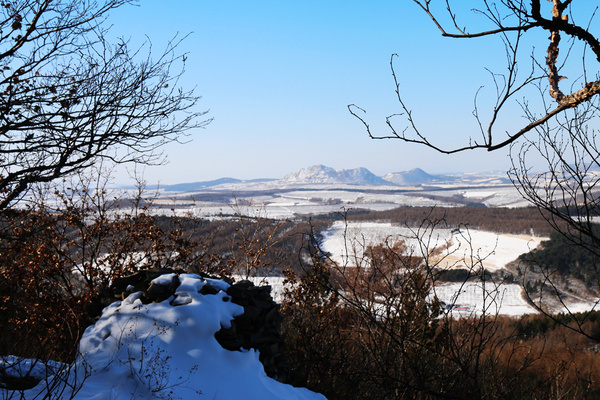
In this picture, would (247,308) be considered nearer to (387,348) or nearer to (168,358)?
(168,358)

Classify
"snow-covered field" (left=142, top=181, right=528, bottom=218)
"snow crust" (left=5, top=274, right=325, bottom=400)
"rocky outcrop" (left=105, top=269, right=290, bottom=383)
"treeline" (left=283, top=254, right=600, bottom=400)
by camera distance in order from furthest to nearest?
"snow-covered field" (left=142, top=181, right=528, bottom=218) → "rocky outcrop" (left=105, top=269, right=290, bottom=383) → "treeline" (left=283, top=254, right=600, bottom=400) → "snow crust" (left=5, top=274, right=325, bottom=400)

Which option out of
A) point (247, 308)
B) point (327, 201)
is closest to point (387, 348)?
point (247, 308)

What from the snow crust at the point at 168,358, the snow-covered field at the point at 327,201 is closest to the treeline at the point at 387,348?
the snow crust at the point at 168,358

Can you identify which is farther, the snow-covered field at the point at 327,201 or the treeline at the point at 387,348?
the snow-covered field at the point at 327,201

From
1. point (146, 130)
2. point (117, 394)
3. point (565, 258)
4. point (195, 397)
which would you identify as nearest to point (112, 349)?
point (117, 394)

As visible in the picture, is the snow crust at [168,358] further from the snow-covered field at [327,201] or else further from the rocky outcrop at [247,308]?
the snow-covered field at [327,201]

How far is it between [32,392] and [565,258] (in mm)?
50742

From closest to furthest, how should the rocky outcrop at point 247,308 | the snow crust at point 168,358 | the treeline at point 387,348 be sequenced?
1. the snow crust at point 168,358
2. the treeline at point 387,348
3. the rocky outcrop at point 247,308

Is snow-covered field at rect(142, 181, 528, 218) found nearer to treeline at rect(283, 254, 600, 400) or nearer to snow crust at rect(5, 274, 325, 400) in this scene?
treeline at rect(283, 254, 600, 400)

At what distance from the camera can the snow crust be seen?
11.1 feet

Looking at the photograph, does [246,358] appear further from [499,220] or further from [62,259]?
[499,220]

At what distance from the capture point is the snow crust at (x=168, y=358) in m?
3.38

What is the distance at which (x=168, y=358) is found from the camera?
367 cm

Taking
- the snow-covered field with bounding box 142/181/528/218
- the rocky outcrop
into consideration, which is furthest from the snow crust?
the snow-covered field with bounding box 142/181/528/218
